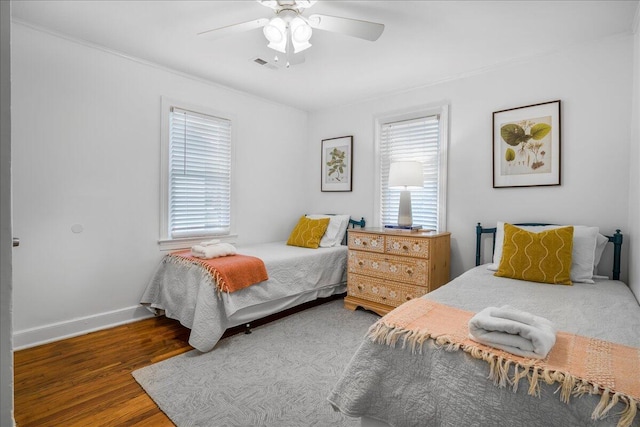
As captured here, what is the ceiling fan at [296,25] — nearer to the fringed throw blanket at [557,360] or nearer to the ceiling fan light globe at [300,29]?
the ceiling fan light globe at [300,29]

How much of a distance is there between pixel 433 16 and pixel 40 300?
3822 millimetres

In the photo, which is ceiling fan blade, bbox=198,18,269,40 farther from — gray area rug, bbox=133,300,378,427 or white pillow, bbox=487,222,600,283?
white pillow, bbox=487,222,600,283

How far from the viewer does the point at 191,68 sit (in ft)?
11.1

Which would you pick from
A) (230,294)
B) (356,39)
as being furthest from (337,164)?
(230,294)

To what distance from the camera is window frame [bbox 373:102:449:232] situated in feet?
11.8

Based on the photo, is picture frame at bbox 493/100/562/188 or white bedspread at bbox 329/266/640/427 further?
picture frame at bbox 493/100/562/188

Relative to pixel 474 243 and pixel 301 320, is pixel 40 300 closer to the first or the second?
pixel 301 320

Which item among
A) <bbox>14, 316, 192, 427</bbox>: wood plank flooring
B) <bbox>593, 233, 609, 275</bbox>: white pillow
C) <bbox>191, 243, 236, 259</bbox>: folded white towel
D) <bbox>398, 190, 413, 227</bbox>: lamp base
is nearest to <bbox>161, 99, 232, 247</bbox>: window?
<bbox>191, 243, 236, 259</bbox>: folded white towel

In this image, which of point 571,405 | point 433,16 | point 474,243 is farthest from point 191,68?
point 571,405

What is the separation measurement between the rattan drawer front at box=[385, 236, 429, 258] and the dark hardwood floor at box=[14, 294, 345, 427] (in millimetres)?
1534

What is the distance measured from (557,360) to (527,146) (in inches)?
97.3

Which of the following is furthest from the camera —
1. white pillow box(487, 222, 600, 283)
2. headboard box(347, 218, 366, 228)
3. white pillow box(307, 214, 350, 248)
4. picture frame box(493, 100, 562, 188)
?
headboard box(347, 218, 366, 228)

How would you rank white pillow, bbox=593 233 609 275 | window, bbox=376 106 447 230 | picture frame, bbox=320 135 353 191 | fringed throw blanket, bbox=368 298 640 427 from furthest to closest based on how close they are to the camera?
picture frame, bbox=320 135 353 191 → window, bbox=376 106 447 230 → white pillow, bbox=593 233 609 275 → fringed throw blanket, bbox=368 298 640 427

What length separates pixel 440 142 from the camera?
365 centimetres
